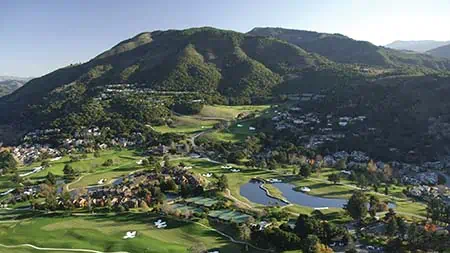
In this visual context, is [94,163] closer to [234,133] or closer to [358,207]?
[234,133]

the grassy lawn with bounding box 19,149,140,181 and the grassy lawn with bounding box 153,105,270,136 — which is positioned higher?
the grassy lawn with bounding box 153,105,270,136

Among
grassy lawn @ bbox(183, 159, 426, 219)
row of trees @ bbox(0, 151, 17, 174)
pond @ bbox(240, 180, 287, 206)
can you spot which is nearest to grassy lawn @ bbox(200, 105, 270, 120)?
grassy lawn @ bbox(183, 159, 426, 219)

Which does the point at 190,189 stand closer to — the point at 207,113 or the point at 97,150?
the point at 97,150

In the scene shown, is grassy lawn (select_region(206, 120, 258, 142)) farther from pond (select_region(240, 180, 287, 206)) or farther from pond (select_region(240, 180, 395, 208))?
pond (select_region(240, 180, 395, 208))

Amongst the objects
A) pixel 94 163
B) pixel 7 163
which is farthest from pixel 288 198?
pixel 7 163

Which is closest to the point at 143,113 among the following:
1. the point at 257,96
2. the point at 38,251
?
the point at 257,96
